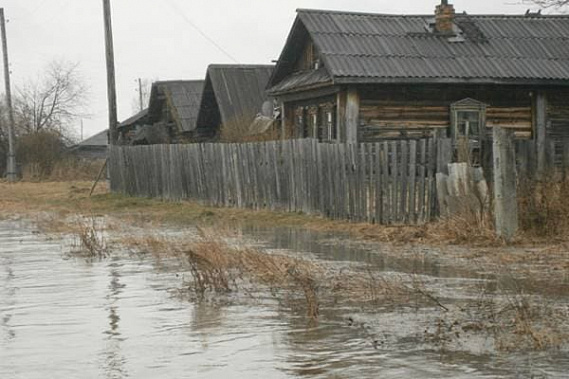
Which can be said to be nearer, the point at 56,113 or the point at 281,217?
the point at 281,217

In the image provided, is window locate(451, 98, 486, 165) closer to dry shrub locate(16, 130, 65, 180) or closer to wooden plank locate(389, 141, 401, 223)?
wooden plank locate(389, 141, 401, 223)

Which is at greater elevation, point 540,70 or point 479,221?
point 540,70

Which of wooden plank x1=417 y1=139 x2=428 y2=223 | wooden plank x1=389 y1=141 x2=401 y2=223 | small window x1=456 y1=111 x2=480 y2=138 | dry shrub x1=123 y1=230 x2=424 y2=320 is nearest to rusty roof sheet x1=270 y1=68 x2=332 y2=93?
small window x1=456 y1=111 x2=480 y2=138

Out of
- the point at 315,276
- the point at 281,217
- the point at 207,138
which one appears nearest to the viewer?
the point at 315,276

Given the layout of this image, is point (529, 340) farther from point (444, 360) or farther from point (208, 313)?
point (208, 313)

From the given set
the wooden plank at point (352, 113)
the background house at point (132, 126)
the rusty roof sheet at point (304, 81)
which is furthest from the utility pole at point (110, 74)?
the background house at point (132, 126)

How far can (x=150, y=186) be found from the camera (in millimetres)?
31594

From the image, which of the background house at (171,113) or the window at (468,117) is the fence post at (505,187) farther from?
the background house at (171,113)

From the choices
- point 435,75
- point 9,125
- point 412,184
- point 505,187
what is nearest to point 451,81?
point 435,75

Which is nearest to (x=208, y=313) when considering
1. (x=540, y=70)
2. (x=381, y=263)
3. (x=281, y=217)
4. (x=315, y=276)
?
(x=315, y=276)

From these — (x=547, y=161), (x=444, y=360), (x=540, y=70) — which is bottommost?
(x=444, y=360)

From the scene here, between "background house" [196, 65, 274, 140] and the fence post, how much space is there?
24.3m

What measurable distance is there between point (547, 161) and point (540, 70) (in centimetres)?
1182

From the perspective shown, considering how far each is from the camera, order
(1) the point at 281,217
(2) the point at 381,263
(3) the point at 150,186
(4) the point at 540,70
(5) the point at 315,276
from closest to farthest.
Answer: (5) the point at 315,276, (2) the point at 381,263, (1) the point at 281,217, (4) the point at 540,70, (3) the point at 150,186
